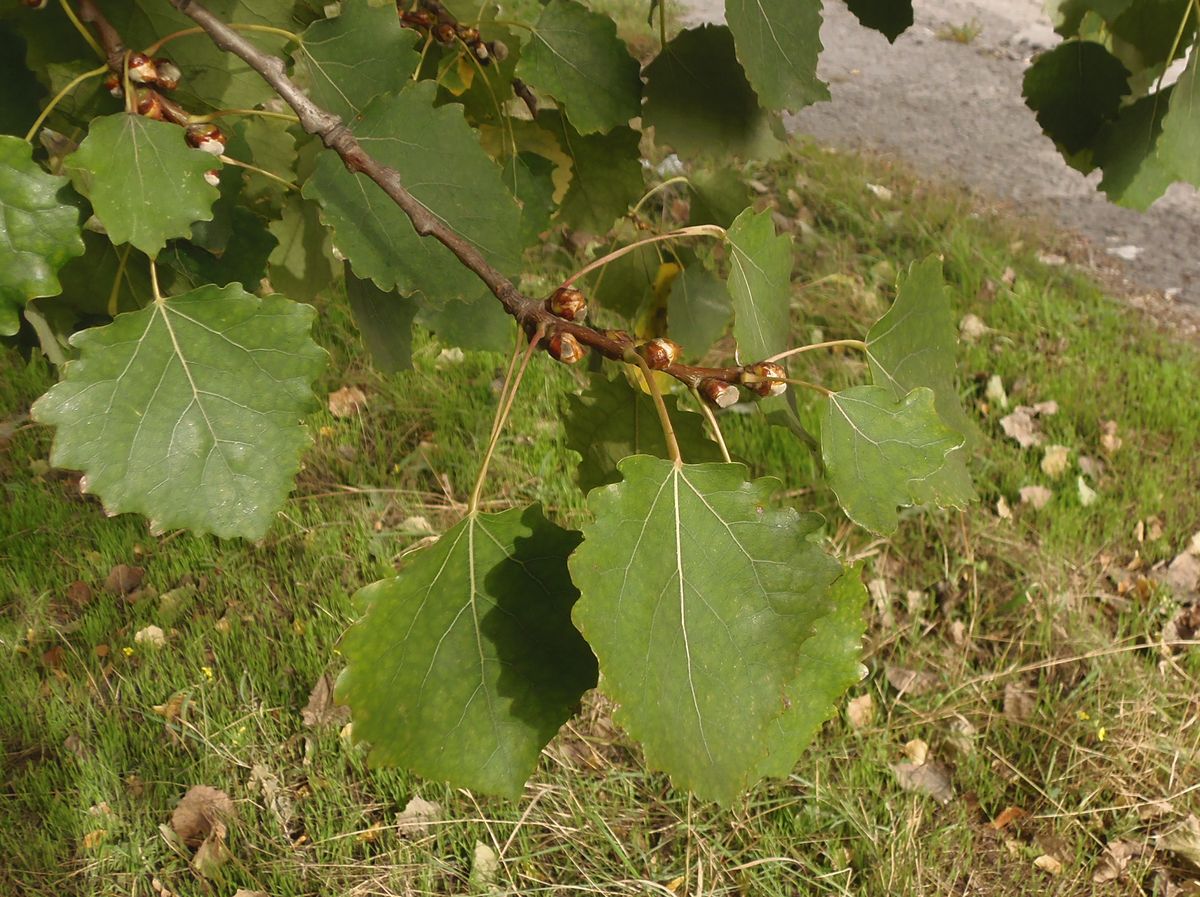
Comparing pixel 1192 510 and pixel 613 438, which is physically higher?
pixel 613 438

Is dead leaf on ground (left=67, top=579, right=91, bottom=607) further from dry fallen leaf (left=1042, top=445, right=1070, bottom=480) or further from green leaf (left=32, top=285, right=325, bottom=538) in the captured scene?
dry fallen leaf (left=1042, top=445, right=1070, bottom=480)

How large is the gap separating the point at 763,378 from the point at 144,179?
53 centimetres

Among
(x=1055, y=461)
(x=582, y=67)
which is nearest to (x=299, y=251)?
(x=582, y=67)

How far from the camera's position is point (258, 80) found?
1235 mm

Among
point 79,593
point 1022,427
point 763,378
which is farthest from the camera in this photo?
point 1022,427

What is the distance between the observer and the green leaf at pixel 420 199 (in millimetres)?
1011

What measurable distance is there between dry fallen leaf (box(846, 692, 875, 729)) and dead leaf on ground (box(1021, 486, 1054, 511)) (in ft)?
2.68

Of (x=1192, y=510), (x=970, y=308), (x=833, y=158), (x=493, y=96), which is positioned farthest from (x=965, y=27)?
(x=493, y=96)

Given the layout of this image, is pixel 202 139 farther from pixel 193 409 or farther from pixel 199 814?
pixel 199 814

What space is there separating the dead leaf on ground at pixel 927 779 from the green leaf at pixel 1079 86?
1.35m

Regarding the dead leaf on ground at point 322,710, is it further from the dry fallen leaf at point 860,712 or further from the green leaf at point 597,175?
the green leaf at point 597,175

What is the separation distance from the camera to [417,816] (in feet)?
6.87

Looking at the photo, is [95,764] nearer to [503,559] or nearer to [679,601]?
[503,559]

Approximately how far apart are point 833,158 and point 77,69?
385 cm
